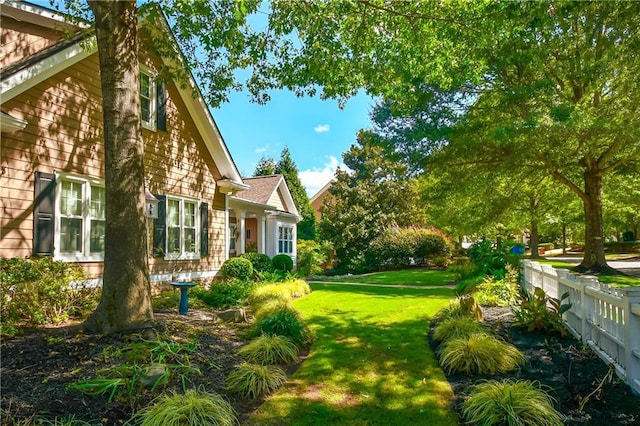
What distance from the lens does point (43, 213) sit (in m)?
7.73

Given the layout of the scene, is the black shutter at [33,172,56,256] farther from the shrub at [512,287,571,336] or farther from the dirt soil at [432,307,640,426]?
the shrub at [512,287,571,336]

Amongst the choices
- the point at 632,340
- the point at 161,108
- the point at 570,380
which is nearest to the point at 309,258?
the point at 161,108

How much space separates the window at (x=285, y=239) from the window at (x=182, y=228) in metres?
9.21

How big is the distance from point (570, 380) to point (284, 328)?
3.94m

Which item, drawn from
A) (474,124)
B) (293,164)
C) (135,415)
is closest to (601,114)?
(474,124)

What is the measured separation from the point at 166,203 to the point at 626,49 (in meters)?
11.6

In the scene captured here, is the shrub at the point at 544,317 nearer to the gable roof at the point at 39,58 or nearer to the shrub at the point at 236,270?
the gable roof at the point at 39,58

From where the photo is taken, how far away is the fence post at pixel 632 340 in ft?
13.7

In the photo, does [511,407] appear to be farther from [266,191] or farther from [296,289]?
[266,191]

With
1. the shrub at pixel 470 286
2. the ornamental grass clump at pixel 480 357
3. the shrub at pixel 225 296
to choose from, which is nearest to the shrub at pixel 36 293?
the shrub at pixel 225 296

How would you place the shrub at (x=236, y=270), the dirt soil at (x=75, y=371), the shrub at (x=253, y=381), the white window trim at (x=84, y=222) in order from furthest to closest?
the shrub at (x=236, y=270), the white window trim at (x=84, y=222), the shrub at (x=253, y=381), the dirt soil at (x=75, y=371)

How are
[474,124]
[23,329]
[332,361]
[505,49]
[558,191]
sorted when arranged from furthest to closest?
1. [558,191]
2. [474,124]
3. [505,49]
4. [23,329]
5. [332,361]

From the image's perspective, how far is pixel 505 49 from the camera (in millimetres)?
9898

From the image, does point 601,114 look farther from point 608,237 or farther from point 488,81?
point 608,237
